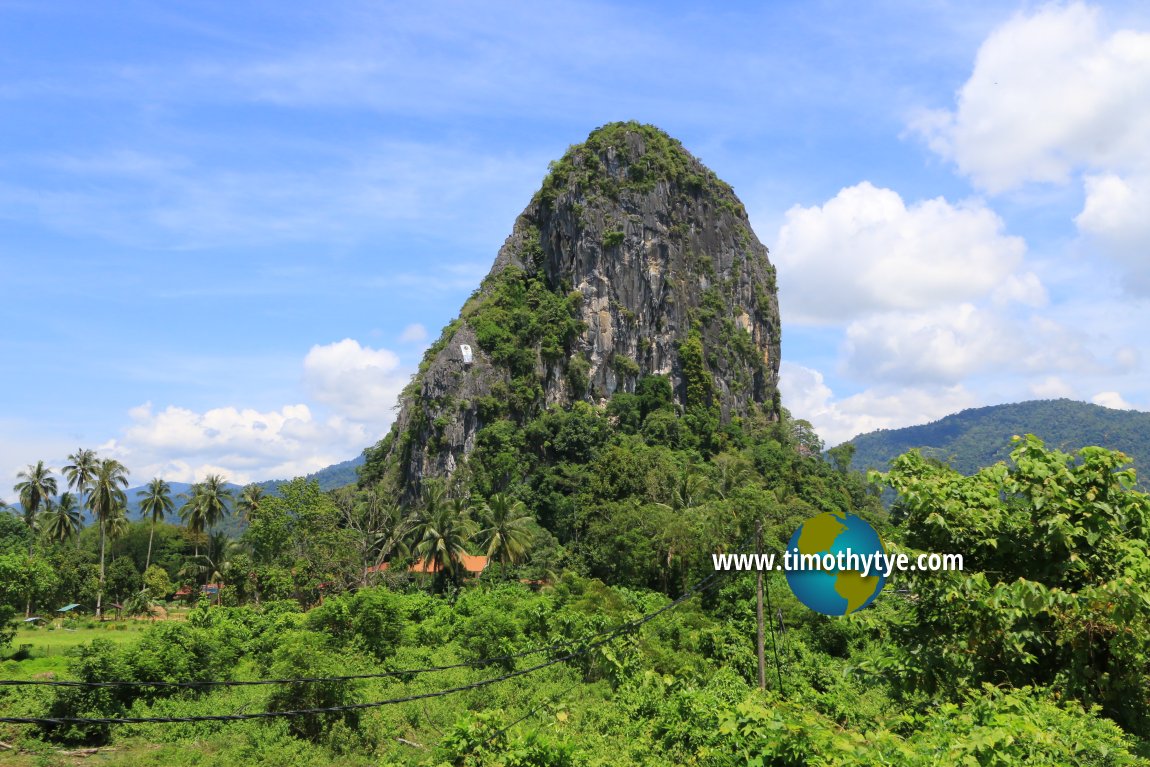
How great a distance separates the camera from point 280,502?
138 feet

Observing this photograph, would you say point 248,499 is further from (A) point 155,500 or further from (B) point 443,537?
(B) point 443,537

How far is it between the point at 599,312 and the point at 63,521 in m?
46.2

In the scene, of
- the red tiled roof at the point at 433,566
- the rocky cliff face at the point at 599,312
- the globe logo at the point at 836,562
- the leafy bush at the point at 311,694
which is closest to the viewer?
the globe logo at the point at 836,562

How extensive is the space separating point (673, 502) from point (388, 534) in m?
16.8

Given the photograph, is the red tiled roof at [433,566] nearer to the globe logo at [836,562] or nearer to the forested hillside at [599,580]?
the forested hillside at [599,580]

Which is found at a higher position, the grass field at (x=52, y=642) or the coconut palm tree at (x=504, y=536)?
the coconut palm tree at (x=504, y=536)

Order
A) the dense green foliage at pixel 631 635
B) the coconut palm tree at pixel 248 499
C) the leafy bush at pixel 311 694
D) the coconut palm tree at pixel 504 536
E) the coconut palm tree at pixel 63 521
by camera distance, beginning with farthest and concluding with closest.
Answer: the coconut palm tree at pixel 63 521 → the coconut palm tree at pixel 248 499 → the coconut palm tree at pixel 504 536 → the leafy bush at pixel 311 694 → the dense green foliage at pixel 631 635

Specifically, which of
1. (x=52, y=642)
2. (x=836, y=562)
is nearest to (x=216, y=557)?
(x=52, y=642)

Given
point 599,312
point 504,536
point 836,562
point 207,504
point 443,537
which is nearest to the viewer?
point 836,562

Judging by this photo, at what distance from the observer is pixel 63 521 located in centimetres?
5281

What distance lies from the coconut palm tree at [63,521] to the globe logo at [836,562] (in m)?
56.2

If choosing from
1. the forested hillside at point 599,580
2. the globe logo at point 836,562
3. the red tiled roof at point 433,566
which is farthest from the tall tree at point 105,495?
the globe logo at point 836,562

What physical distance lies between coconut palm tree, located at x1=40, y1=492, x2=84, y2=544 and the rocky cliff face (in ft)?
77.2

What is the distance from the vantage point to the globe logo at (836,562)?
9367 mm
